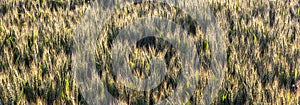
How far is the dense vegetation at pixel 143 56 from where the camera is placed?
2.15 metres

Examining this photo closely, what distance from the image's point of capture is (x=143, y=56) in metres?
2.60

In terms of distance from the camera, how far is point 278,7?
144 inches

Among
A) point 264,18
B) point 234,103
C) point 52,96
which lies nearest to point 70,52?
point 52,96

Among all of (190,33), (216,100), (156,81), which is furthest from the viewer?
(190,33)

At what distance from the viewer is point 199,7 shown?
3.41m

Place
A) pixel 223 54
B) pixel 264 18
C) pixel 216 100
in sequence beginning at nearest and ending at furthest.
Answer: pixel 216 100 → pixel 223 54 → pixel 264 18

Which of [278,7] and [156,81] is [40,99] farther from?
[278,7]

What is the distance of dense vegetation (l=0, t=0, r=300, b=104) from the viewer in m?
2.15

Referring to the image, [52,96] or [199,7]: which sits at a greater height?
[199,7]

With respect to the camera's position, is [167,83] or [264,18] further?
[264,18]

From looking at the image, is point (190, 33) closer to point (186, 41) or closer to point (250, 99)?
point (186, 41)

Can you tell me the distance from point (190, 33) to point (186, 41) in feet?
0.65

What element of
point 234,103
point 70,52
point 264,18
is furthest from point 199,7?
point 234,103

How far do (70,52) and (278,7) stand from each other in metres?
1.84
